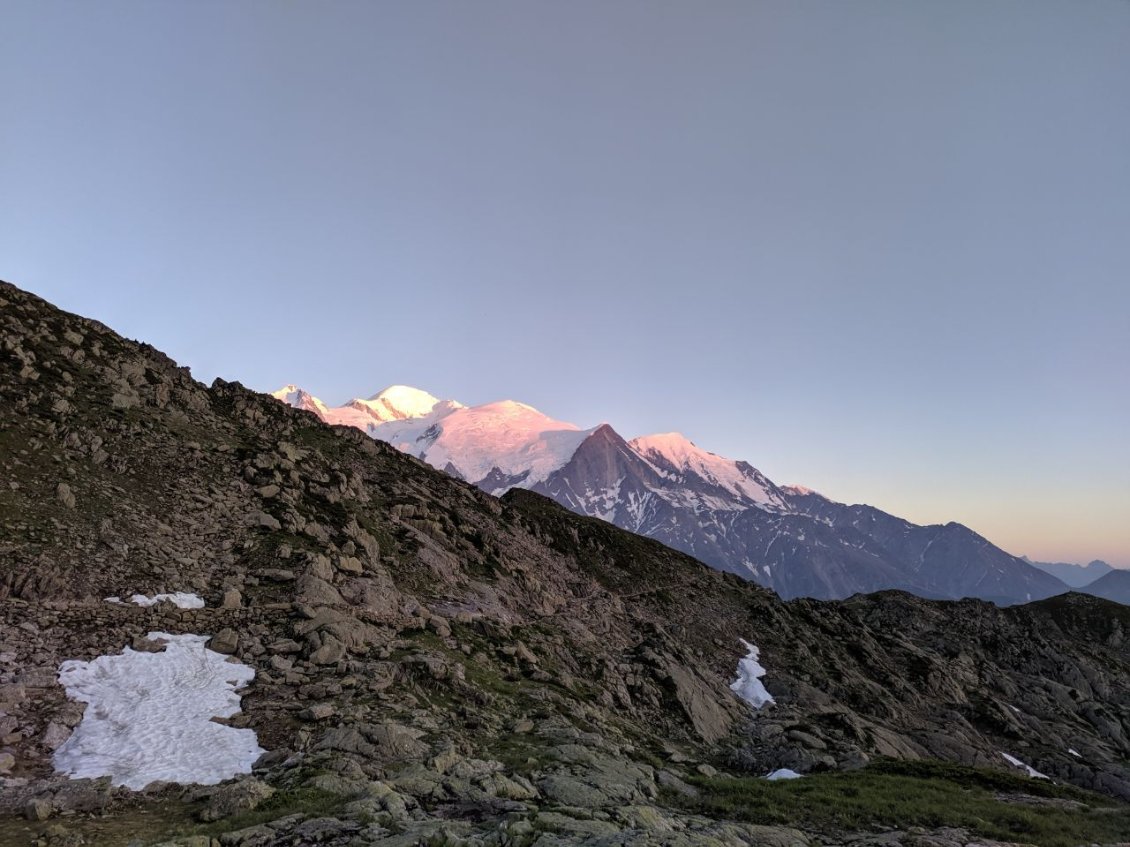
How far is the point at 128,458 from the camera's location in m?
42.2

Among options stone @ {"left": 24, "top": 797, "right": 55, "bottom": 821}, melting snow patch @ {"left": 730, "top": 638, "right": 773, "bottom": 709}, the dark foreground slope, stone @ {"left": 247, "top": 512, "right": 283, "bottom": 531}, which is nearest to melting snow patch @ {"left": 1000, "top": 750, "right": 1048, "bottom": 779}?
the dark foreground slope

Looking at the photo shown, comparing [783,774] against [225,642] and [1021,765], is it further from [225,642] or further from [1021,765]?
[1021,765]

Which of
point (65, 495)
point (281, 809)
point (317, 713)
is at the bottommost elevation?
point (281, 809)

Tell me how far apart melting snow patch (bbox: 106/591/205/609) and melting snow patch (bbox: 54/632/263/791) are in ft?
12.0

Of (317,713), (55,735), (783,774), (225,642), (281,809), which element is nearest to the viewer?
(281,809)

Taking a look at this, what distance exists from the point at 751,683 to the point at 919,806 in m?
37.6

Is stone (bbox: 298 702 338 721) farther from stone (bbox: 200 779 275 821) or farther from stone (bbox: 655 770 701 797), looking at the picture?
stone (bbox: 655 770 701 797)

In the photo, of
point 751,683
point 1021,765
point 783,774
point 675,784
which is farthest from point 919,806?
point 1021,765

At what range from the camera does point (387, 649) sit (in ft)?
109

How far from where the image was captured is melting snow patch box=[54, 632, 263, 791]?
19.5 m

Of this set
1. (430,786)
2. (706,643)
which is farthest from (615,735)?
(706,643)

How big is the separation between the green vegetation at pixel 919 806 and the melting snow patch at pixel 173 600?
27.2 metres

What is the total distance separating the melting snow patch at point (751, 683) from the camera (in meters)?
58.8

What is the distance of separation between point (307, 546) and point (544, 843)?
1344 inches
